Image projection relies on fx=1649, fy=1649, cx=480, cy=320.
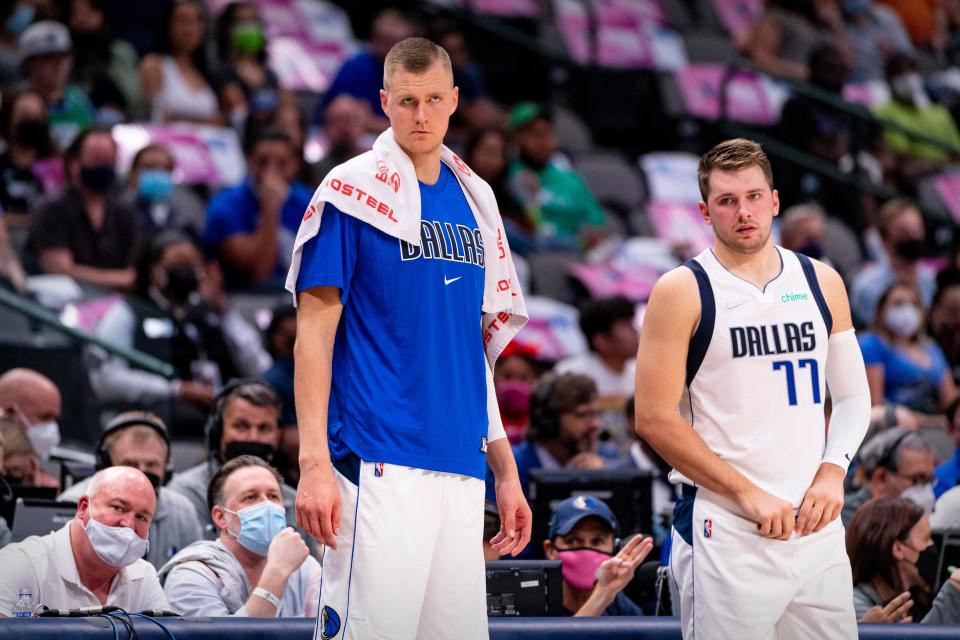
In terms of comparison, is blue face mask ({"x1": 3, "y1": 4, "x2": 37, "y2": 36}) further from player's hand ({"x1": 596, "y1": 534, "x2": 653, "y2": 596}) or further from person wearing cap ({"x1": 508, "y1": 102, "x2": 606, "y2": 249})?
player's hand ({"x1": 596, "y1": 534, "x2": 653, "y2": 596})

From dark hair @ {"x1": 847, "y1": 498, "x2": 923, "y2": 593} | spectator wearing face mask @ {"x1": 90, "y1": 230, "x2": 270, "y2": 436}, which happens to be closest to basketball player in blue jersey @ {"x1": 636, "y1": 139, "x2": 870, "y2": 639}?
dark hair @ {"x1": 847, "y1": 498, "x2": 923, "y2": 593}

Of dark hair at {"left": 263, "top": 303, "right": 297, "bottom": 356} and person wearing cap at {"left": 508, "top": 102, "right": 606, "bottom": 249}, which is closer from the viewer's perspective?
dark hair at {"left": 263, "top": 303, "right": 297, "bottom": 356}

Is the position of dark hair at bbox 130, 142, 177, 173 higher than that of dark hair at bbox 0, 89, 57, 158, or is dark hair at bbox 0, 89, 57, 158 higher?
dark hair at bbox 0, 89, 57, 158

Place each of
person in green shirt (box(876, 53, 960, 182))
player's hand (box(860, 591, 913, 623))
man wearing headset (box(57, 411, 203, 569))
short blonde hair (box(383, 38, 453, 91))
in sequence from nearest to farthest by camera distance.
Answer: short blonde hair (box(383, 38, 453, 91)) < player's hand (box(860, 591, 913, 623)) < man wearing headset (box(57, 411, 203, 569)) < person in green shirt (box(876, 53, 960, 182))

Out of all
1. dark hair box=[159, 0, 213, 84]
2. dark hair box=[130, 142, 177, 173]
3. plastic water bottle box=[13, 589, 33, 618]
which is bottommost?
plastic water bottle box=[13, 589, 33, 618]

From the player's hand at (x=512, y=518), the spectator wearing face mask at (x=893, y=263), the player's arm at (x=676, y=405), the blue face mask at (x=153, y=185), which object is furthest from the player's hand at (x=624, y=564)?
the spectator wearing face mask at (x=893, y=263)

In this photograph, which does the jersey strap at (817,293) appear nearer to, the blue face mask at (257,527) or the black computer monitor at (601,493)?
the blue face mask at (257,527)

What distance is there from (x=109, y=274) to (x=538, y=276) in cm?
313

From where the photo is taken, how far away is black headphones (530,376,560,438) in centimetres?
801

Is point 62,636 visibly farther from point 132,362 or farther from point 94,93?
point 94,93

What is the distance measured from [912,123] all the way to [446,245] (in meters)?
11.3

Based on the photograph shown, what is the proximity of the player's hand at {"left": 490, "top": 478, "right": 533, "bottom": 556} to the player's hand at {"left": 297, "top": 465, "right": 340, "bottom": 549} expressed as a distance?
0.50 m

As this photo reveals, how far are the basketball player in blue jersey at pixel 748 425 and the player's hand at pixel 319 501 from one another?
1033 millimetres

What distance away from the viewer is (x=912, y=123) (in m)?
14.7
